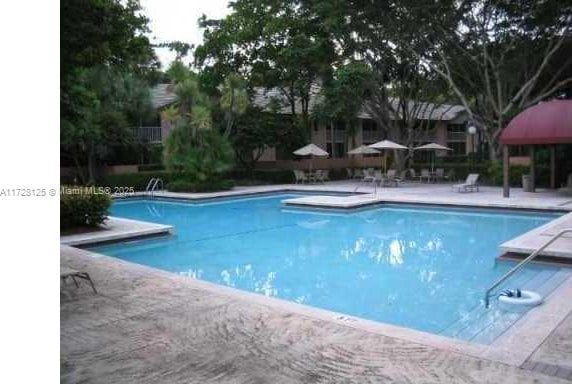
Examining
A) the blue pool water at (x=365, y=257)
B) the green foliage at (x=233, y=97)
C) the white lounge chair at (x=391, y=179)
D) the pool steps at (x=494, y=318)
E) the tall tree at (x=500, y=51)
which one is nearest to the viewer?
the pool steps at (x=494, y=318)

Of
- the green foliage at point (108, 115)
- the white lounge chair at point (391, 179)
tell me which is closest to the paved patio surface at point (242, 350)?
the green foliage at point (108, 115)

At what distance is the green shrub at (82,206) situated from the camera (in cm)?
1247

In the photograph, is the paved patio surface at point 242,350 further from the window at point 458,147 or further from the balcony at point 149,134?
the window at point 458,147

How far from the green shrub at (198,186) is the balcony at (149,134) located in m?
5.46

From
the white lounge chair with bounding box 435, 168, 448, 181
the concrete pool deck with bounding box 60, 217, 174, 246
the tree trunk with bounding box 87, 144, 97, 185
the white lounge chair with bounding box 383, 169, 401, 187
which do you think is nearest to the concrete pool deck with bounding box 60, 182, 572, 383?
the concrete pool deck with bounding box 60, 217, 174, 246

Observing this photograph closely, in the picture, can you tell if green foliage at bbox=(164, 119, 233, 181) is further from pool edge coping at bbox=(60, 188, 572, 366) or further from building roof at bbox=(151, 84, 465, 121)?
pool edge coping at bbox=(60, 188, 572, 366)

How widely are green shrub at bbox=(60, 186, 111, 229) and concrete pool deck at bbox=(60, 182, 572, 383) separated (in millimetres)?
6145

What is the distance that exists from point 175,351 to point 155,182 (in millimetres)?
21563

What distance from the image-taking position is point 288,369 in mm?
4246

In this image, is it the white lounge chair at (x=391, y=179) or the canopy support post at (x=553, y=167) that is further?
the white lounge chair at (x=391, y=179)

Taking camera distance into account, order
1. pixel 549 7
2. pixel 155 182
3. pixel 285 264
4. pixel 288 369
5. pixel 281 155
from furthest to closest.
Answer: pixel 281 155 → pixel 155 182 → pixel 549 7 → pixel 285 264 → pixel 288 369

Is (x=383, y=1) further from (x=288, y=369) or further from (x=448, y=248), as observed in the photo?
(x=288, y=369)

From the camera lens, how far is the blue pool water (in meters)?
7.43
